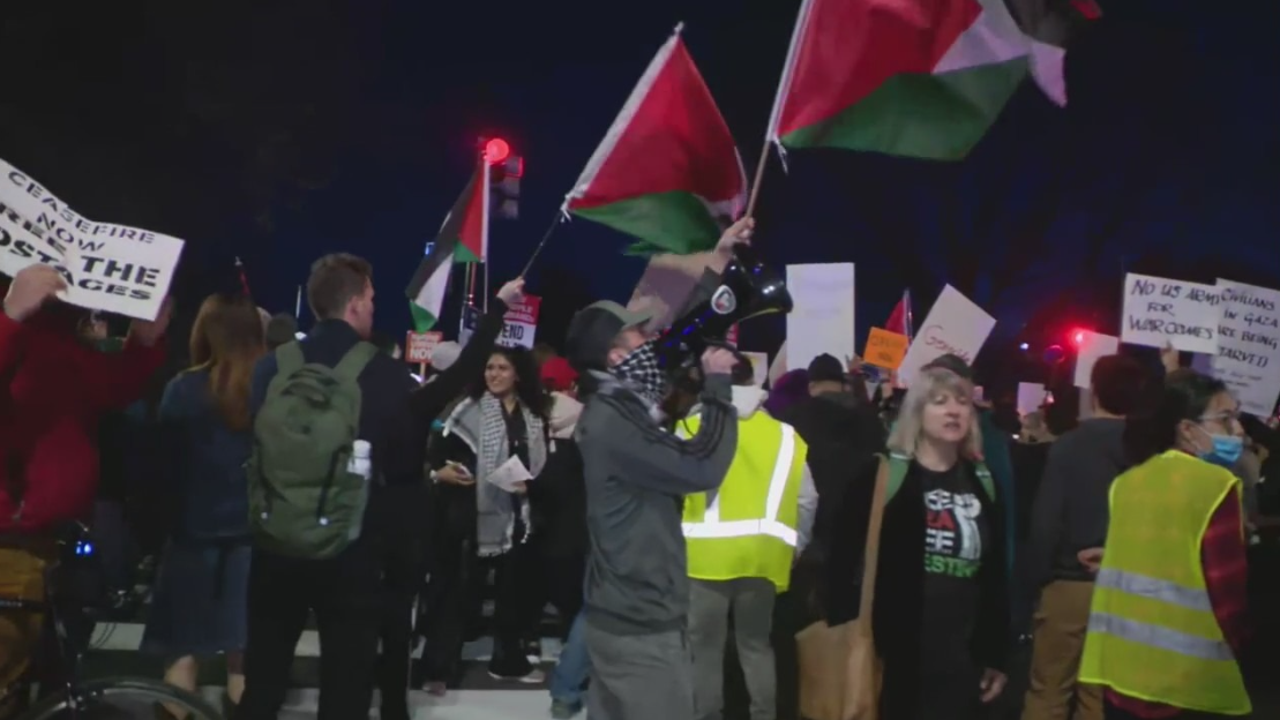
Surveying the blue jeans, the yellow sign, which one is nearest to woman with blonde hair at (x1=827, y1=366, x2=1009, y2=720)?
the blue jeans

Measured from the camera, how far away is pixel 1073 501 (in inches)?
236

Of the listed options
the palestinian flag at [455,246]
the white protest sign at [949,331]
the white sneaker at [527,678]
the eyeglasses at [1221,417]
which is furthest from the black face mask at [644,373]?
the white protest sign at [949,331]

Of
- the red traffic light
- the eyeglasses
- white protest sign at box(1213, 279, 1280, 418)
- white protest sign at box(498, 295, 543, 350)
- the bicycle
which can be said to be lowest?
the bicycle

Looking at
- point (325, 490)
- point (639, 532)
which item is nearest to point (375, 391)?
point (325, 490)

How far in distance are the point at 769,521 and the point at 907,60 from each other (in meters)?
2.24

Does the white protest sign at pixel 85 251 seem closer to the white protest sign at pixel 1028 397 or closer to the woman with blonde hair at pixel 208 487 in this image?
the woman with blonde hair at pixel 208 487

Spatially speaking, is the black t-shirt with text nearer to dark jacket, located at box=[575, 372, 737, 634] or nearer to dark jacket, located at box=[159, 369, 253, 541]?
dark jacket, located at box=[575, 372, 737, 634]

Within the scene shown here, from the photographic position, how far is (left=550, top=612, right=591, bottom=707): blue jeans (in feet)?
22.9

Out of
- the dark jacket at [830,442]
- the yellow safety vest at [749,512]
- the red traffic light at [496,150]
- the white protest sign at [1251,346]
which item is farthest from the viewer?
the red traffic light at [496,150]

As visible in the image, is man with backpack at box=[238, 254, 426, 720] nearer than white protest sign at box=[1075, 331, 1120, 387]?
Yes

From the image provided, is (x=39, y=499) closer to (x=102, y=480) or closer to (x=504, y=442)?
(x=102, y=480)

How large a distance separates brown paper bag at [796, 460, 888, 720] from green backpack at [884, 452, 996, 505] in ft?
0.07

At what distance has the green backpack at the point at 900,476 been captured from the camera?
4.87 meters

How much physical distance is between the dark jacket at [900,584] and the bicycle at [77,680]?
245 cm
